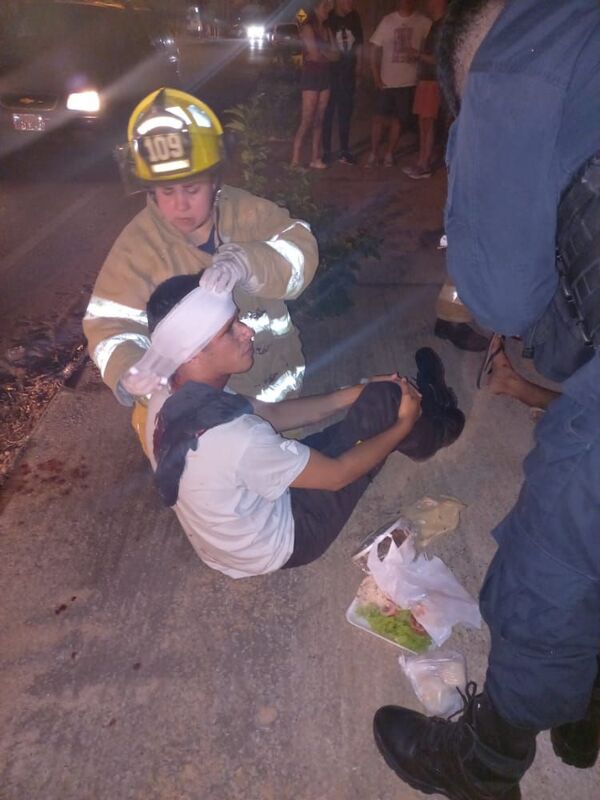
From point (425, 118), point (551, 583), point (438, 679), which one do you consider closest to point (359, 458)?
point (438, 679)

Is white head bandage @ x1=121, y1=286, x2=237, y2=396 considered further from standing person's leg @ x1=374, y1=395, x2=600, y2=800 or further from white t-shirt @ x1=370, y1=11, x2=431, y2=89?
white t-shirt @ x1=370, y1=11, x2=431, y2=89

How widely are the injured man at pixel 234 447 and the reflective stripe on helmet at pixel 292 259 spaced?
388 mm

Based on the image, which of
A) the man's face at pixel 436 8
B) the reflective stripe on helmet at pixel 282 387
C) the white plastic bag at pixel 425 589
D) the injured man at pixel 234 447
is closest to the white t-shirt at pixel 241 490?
the injured man at pixel 234 447

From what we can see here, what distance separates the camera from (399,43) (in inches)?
271

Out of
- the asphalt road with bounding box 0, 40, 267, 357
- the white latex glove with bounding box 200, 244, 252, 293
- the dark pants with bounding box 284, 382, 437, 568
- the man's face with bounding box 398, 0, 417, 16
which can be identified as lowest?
the asphalt road with bounding box 0, 40, 267, 357

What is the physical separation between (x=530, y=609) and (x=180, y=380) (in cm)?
128

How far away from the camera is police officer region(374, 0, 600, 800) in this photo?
1.22m

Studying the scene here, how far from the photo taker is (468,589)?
2602 millimetres

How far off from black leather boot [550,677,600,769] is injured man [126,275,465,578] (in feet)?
3.48

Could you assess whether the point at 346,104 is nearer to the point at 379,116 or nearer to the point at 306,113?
the point at 379,116

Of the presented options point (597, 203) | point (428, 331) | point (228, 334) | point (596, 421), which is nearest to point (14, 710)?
point (228, 334)

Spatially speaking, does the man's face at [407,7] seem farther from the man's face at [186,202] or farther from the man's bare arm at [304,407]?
the man's bare arm at [304,407]

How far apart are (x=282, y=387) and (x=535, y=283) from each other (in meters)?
1.59

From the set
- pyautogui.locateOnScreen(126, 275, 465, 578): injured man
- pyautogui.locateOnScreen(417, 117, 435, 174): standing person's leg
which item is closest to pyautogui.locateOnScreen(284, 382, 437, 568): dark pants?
pyautogui.locateOnScreen(126, 275, 465, 578): injured man
